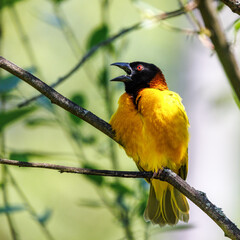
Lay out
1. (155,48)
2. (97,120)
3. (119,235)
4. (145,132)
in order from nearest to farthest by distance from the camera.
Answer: (97,120), (145,132), (119,235), (155,48)

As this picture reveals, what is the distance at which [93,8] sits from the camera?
9.97 m

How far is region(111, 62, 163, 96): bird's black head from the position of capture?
3.93 meters

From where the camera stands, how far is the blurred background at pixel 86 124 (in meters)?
3.96

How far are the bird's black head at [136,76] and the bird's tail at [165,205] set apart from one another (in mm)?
867

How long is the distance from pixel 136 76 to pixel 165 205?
120 centimetres

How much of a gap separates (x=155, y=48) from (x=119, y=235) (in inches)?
188

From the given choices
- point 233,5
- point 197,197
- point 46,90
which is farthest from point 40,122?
point 233,5

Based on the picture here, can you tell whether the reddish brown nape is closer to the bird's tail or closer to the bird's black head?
the bird's black head

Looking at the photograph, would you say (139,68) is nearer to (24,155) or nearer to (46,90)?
(24,155)

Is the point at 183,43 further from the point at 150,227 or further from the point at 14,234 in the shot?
the point at 14,234

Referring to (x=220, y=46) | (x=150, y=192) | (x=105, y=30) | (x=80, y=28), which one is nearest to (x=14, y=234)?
(x=150, y=192)

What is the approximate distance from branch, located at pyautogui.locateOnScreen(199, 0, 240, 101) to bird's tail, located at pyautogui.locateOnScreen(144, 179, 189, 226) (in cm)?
270

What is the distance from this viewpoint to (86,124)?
4.19 metres

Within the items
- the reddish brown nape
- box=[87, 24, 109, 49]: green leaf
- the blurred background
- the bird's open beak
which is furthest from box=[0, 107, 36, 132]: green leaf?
the reddish brown nape
